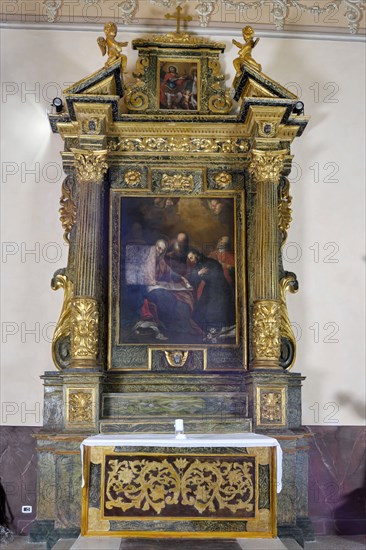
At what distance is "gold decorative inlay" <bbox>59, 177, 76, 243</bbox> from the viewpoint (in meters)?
8.51

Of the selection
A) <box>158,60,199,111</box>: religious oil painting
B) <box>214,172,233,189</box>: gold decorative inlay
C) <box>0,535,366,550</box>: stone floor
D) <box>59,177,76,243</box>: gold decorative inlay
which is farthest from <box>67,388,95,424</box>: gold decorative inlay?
<box>158,60,199,111</box>: religious oil painting

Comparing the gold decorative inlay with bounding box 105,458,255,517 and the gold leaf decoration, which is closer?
the gold decorative inlay with bounding box 105,458,255,517

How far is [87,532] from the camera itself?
6812 millimetres

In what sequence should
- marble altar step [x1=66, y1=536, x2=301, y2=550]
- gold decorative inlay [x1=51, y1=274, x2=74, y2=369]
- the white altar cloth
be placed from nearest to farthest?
marble altar step [x1=66, y1=536, x2=301, y2=550]
the white altar cloth
gold decorative inlay [x1=51, y1=274, x2=74, y2=369]

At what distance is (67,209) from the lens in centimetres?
852

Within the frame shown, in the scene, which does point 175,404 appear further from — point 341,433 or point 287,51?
point 287,51

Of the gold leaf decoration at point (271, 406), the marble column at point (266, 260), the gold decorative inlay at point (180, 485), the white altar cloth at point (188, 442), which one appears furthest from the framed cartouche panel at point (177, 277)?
the gold decorative inlay at point (180, 485)

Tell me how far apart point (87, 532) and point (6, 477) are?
6.18ft

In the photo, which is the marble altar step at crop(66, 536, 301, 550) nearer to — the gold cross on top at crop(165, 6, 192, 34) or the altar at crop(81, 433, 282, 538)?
the altar at crop(81, 433, 282, 538)

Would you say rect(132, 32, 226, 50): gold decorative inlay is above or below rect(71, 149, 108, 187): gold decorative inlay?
above

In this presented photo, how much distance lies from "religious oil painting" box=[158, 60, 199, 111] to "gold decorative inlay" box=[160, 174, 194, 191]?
0.86 meters

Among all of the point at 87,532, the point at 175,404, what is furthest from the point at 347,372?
the point at 87,532

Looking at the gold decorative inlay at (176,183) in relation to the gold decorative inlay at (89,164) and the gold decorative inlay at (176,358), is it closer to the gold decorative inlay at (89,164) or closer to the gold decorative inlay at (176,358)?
the gold decorative inlay at (89,164)

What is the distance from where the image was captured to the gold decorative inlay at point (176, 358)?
8.15 metres
